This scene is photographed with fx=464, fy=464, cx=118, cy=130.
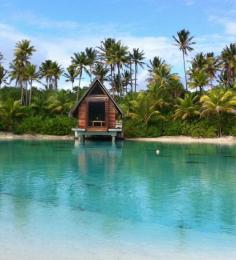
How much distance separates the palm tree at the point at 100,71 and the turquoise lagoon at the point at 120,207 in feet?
107

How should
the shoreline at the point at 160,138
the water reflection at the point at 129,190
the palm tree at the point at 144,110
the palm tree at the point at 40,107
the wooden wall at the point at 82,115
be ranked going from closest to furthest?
the water reflection at the point at 129,190 < the wooden wall at the point at 82,115 < the shoreline at the point at 160,138 < the palm tree at the point at 144,110 < the palm tree at the point at 40,107

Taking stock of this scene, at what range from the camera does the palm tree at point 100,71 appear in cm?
5362

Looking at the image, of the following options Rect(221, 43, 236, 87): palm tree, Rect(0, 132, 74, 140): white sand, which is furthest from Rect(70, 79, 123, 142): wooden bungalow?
Rect(221, 43, 236, 87): palm tree

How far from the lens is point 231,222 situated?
1045 centimetres

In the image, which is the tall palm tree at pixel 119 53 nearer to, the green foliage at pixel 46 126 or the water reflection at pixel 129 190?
the green foliage at pixel 46 126

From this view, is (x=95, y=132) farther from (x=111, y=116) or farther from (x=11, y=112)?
(x=11, y=112)

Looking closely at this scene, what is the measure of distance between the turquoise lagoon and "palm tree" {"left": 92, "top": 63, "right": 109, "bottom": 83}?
32497mm

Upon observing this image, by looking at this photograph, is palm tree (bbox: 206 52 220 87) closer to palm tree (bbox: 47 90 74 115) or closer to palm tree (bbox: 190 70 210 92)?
palm tree (bbox: 190 70 210 92)

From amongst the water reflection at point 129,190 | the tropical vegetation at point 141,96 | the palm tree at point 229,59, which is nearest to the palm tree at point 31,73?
the tropical vegetation at point 141,96

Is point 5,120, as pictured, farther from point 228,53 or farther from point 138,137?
point 228,53

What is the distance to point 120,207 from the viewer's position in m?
12.2

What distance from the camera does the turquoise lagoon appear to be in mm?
8727

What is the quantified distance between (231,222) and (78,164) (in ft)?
42.1

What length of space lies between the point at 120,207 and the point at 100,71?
4235cm
